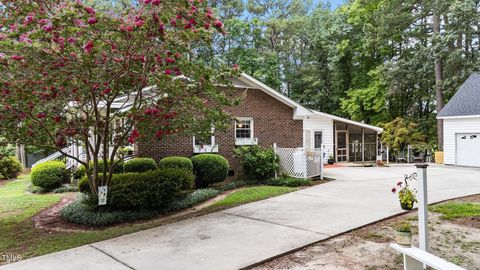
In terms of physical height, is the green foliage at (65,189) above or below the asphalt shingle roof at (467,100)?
below

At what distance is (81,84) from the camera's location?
648 centimetres

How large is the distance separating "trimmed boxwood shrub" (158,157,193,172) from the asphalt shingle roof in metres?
16.3

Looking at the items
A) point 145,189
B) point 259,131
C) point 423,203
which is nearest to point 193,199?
point 145,189

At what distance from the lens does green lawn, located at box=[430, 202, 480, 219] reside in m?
7.15

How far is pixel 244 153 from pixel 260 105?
2503 millimetres

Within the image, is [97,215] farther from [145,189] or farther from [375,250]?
[375,250]

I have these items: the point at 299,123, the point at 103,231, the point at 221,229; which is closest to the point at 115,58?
the point at 103,231

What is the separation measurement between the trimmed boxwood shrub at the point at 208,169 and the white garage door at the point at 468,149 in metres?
15.2

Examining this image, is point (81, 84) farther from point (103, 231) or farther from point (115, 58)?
point (103, 231)

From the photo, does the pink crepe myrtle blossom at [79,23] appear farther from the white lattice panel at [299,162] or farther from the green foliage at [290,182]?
the white lattice panel at [299,162]

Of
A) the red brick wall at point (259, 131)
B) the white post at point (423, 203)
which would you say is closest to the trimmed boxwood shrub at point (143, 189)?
the red brick wall at point (259, 131)

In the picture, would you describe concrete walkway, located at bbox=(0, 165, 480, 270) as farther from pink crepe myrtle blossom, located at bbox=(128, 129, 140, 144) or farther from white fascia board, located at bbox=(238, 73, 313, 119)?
white fascia board, located at bbox=(238, 73, 313, 119)

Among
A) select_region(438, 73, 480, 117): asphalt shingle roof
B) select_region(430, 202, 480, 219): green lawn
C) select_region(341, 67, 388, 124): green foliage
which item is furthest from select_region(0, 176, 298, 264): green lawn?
select_region(341, 67, 388, 124): green foliage

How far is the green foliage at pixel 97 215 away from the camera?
713cm
